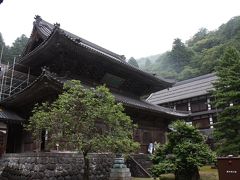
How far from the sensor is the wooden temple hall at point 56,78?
16.5 m

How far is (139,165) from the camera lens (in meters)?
17.3

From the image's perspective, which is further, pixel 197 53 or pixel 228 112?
pixel 197 53

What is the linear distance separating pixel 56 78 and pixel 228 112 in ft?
43.1

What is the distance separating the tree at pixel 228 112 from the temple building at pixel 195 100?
14.5 m

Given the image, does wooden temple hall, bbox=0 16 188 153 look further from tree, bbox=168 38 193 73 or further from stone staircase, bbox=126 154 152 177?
tree, bbox=168 38 193 73

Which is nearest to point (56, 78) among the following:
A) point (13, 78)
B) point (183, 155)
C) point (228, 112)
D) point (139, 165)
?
point (139, 165)

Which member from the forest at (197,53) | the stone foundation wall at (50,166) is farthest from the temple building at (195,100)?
the stone foundation wall at (50,166)

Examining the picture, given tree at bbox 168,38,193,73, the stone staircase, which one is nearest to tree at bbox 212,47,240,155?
the stone staircase

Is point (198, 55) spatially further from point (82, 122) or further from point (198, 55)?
point (82, 122)

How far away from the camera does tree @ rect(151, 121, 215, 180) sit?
565 inches

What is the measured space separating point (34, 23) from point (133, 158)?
43.1 feet

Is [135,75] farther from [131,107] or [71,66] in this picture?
[71,66]

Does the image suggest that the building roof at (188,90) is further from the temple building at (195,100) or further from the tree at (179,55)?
the tree at (179,55)

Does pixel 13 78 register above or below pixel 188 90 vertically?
below
